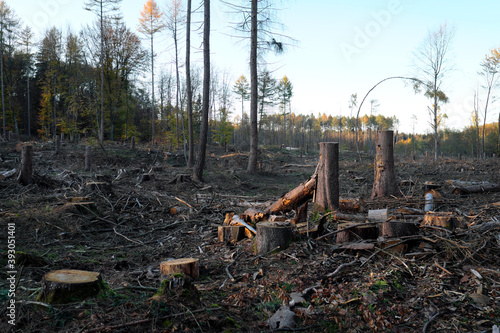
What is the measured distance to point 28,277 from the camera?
369 cm

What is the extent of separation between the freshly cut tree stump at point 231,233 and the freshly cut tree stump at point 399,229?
233 cm

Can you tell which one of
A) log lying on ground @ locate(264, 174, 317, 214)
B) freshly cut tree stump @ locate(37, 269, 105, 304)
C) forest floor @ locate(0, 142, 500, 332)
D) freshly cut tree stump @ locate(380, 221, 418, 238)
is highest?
log lying on ground @ locate(264, 174, 317, 214)

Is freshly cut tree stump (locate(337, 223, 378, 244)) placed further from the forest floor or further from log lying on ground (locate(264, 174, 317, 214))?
log lying on ground (locate(264, 174, 317, 214))

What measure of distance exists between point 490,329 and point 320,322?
1414 millimetres

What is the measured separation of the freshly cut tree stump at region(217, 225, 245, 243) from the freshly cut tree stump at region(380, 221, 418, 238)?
2326 millimetres

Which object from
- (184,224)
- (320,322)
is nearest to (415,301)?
(320,322)

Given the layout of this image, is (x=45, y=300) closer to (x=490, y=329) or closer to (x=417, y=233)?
(x=490, y=329)

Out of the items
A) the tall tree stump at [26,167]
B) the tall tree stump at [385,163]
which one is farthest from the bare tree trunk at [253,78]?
the tall tree stump at [26,167]

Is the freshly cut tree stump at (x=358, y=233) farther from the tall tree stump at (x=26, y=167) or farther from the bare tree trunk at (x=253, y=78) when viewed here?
the bare tree trunk at (x=253, y=78)

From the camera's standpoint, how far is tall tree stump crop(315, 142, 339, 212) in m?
5.92

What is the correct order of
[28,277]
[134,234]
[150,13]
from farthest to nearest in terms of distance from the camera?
1. [150,13]
2. [134,234]
3. [28,277]

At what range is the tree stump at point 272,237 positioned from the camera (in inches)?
177

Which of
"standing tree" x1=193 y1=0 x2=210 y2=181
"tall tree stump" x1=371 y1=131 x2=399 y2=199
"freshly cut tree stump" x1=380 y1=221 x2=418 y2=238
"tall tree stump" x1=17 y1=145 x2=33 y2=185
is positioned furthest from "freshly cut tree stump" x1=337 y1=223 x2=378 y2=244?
"standing tree" x1=193 y1=0 x2=210 y2=181

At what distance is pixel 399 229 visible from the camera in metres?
4.32
